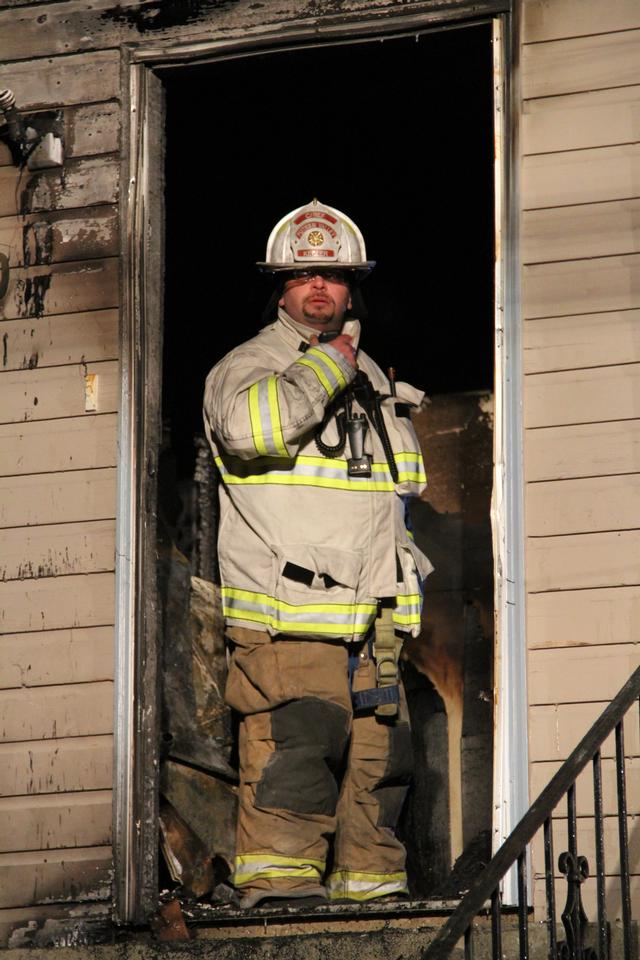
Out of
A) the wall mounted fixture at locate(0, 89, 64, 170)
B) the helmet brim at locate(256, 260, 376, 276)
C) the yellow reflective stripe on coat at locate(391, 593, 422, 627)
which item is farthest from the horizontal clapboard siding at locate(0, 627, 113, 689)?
the wall mounted fixture at locate(0, 89, 64, 170)

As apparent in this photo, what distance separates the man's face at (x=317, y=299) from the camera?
282 inches

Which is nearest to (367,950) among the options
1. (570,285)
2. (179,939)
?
(179,939)

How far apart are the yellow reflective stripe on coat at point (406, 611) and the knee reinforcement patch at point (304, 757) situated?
0.50 metres

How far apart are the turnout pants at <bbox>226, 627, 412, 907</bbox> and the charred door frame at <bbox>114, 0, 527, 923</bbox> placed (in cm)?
36

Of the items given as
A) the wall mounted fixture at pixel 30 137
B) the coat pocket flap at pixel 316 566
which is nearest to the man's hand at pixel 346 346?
the coat pocket flap at pixel 316 566

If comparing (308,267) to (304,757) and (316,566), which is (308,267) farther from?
(304,757)

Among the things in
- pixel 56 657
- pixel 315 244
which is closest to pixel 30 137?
pixel 315 244

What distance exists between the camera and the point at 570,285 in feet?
21.4

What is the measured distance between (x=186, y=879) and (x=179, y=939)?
0.65m

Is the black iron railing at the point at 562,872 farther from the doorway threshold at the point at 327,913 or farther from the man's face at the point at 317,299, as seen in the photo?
the man's face at the point at 317,299

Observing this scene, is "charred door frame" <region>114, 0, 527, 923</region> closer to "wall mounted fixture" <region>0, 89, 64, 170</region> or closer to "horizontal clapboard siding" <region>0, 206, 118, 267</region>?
"horizontal clapboard siding" <region>0, 206, 118, 267</region>

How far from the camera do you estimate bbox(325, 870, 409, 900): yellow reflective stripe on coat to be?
6.57 metres

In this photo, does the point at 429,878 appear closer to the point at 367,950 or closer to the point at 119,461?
the point at 367,950

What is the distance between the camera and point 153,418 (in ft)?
22.3
